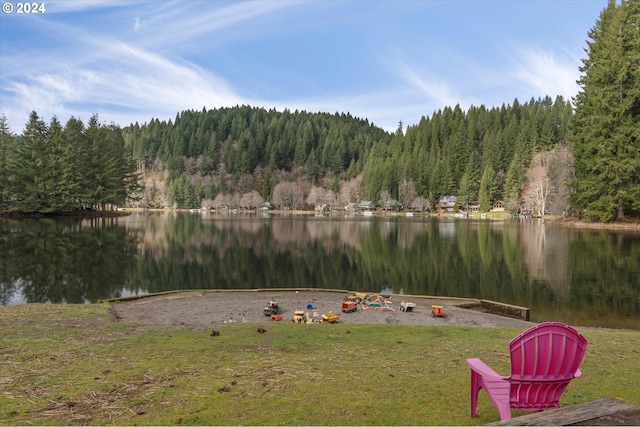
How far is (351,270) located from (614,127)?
162 ft

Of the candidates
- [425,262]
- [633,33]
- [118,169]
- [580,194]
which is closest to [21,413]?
[425,262]

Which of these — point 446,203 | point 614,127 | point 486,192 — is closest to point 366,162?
point 446,203

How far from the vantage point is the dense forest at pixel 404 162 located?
5512 centimetres

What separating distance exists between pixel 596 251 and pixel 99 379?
116ft

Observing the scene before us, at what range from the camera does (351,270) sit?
2633cm

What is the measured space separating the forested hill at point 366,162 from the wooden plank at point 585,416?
375ft

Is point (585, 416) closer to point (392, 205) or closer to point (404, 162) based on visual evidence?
point (392, 205)

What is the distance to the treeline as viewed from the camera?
61188 mm

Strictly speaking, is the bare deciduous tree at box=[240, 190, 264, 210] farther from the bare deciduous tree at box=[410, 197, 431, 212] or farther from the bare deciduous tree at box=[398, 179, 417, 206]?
the bare deciduous tree at box=[410, 197, 431, 212]

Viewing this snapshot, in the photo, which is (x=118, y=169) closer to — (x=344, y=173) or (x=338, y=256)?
(x=338, y=256)

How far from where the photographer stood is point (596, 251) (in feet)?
103

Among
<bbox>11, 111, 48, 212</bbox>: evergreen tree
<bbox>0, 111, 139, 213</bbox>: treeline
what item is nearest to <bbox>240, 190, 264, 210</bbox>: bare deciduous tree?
<bbox>0, 111, 139, 213</bbox>: treeline

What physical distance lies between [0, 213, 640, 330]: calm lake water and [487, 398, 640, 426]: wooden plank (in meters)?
13.8

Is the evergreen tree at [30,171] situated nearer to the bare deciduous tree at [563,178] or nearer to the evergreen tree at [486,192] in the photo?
the bare deciduous tree at [563,178]
